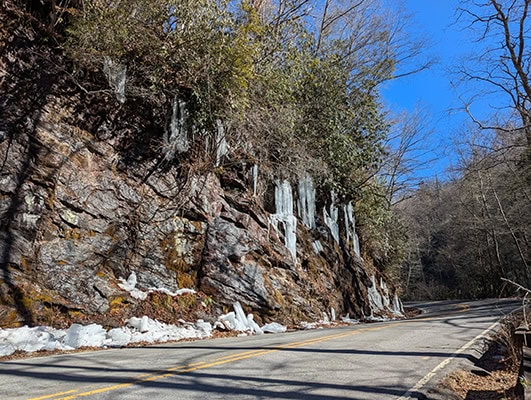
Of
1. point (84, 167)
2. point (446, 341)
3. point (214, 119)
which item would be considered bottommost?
point (446, 341)

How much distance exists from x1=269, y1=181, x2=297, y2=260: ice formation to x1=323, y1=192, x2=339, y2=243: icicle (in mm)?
3767

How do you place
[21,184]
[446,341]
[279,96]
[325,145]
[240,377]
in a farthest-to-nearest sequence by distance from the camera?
1. [325,145]
2. [279,96]
3. [21,184]
4. [446,341]
5. [240,377]

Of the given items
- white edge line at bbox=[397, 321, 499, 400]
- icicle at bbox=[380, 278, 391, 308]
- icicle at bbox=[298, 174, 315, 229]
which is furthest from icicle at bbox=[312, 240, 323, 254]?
white edge line at bbox=[397, 321, 499, 400]

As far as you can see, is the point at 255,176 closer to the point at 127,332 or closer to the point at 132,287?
the point at 132,287

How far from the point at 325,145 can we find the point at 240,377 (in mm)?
14500

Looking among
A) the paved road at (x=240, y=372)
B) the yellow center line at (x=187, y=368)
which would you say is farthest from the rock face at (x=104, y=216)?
the yellow center line at (x=187, y=368)

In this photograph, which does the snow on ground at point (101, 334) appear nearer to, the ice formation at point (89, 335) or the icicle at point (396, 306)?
the ice formation at point (89, 335)

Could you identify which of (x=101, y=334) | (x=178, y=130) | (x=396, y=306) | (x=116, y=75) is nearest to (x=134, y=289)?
(x=101, y=334)

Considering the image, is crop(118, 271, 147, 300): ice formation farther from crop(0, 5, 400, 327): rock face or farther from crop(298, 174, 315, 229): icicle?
crop(298, 174, 315, 229): icicle

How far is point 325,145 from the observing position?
18.1 meters

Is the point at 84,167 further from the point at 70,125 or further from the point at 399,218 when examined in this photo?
the point at 399,218

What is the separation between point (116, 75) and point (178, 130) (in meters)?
2.44

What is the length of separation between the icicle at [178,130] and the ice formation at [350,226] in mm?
11381

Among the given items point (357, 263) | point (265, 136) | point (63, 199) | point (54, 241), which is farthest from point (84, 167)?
point (357, 263)
